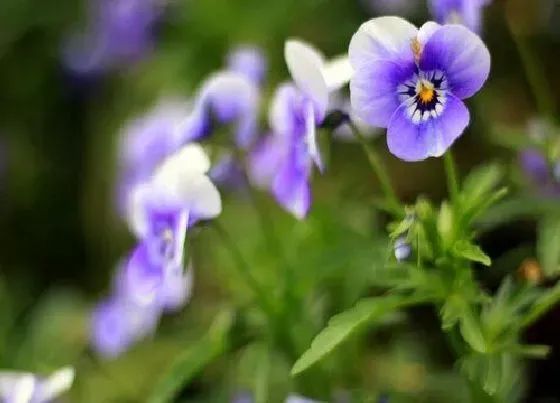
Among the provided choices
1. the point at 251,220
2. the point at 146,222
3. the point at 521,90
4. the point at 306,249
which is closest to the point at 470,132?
the point at 521,90

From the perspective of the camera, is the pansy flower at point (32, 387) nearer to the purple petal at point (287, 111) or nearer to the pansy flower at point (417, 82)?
the purple petal at point (287, 111)

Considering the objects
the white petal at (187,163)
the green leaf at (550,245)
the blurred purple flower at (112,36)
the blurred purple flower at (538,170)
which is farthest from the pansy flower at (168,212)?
the blurred purple flower at (112,36)

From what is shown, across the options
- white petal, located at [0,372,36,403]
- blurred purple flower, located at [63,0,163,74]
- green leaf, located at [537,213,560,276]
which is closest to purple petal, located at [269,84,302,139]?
green leaf, located at [537,213,560,276]

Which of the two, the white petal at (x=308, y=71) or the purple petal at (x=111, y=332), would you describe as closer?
the white petal at (x=308, y=71)

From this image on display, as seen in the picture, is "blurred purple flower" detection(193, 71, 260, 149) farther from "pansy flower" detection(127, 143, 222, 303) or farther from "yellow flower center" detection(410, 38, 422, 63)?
"yellow flower center" detection(410, 38, 422, 63)

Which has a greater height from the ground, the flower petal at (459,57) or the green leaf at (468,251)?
the flower petal at (459,57)

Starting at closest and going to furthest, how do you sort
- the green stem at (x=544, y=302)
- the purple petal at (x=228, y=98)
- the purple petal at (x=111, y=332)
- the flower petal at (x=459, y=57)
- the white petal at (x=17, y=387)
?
the flower petal at (x=459, y=57), the green stem at (x=544, y=302), the white petal at (x=17, y=387), the purple petal at (x=228, y=98), the purple petal at (x=111, y=332)

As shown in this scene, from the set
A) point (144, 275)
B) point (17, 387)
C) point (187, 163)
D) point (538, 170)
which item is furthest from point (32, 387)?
point (538, 170)

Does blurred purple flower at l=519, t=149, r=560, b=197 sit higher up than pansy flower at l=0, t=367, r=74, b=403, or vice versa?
pansy flower at l=0, t=367, r=74, b=403
